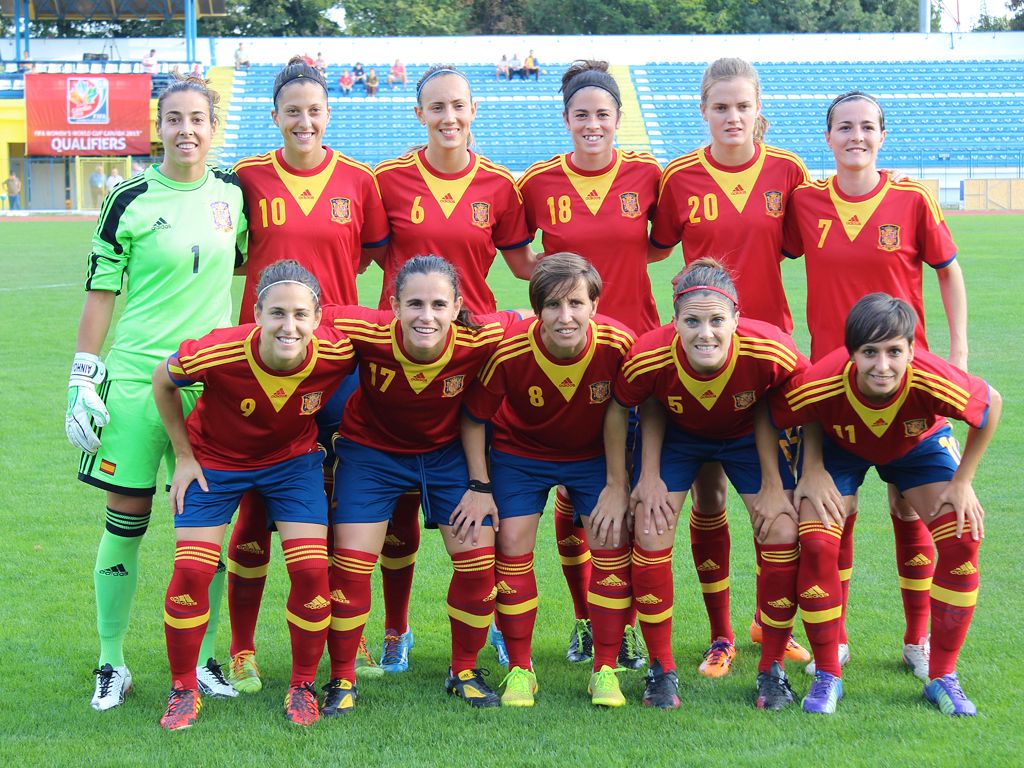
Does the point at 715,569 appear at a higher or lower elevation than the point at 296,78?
lower

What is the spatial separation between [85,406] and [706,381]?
6.66ft

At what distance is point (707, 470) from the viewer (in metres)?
4.30

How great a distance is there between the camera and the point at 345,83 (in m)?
38.4

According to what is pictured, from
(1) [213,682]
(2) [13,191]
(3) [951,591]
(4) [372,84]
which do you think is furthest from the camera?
(4) [372,84]

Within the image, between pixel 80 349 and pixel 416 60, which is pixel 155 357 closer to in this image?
pixel 80 349

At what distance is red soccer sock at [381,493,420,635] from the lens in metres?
4.34

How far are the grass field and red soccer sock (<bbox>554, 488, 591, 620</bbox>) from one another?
0.17m

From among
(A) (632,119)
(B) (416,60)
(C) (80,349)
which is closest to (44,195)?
(B) (416,60)

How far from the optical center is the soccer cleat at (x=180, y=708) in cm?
367

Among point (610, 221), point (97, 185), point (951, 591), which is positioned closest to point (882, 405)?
point (951, 591)

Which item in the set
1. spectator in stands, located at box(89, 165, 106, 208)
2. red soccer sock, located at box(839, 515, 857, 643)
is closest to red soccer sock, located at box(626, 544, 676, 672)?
red soccer sock, located at box(839, 515, 857, 643)

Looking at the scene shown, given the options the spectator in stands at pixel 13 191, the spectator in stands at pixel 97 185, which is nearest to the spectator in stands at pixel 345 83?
the spectator in stands at pixel 97 185

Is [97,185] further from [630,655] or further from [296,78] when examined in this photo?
[630,655]

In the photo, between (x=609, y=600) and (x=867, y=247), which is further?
(x=867, y=247)
